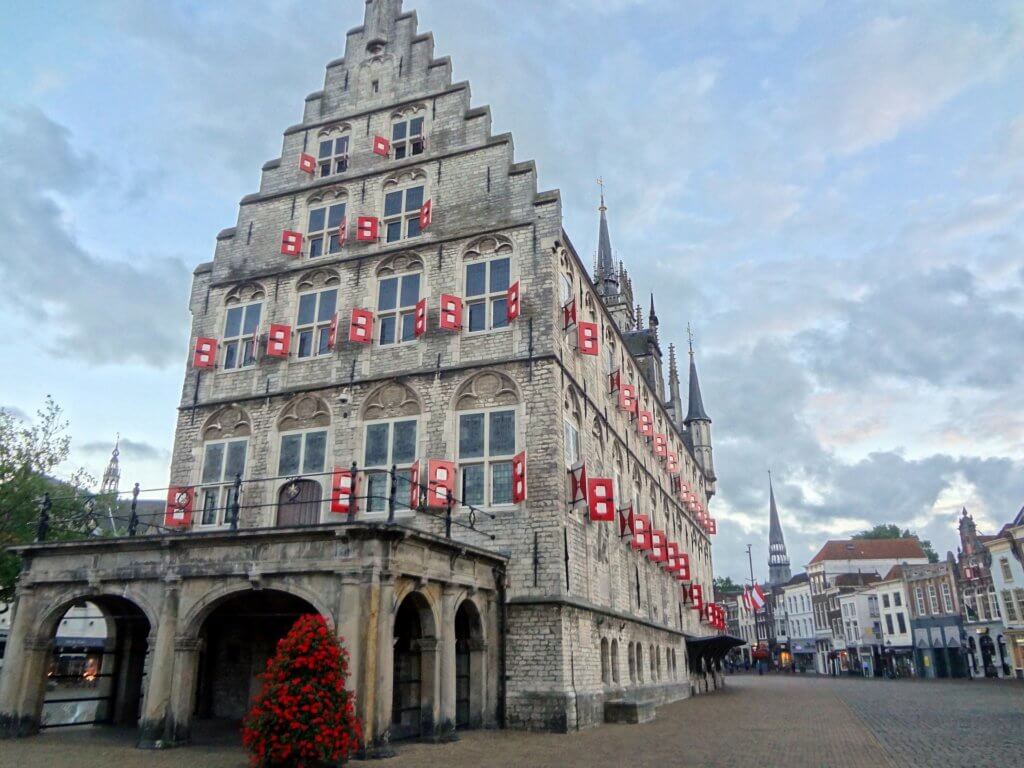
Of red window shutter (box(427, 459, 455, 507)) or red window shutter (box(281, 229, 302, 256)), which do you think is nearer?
red window shutter (box(427, 459, 455, 507))

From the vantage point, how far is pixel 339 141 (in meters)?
26.2

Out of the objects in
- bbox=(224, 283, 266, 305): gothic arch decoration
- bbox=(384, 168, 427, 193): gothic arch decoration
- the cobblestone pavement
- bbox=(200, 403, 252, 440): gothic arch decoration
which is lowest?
the cobblestone pavement

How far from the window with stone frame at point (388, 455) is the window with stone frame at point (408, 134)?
31.3ft

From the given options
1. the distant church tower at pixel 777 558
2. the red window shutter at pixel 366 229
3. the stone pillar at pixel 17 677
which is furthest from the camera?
the distant church tower at pixel 777 558

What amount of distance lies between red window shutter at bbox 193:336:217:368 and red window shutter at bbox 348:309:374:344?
5124 mm

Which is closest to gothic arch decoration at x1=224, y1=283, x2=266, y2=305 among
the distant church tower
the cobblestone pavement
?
the cobblestone pavement

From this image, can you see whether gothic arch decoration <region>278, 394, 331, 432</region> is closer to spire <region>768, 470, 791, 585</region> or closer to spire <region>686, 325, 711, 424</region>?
spire <region>686, 325, 711, 424</region>

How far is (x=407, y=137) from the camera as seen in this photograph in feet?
82.7

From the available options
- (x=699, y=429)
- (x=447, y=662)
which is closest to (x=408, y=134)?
(x=447, y=662)

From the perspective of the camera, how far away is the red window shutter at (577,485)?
2030 centimetres

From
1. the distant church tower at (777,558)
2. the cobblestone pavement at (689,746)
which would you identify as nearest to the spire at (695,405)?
the cobblestone pavement at (689,746)

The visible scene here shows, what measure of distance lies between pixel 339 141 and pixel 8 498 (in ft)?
59.8

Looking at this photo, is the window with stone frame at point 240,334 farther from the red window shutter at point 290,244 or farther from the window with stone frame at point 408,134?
the window with stone frame at point 408,134

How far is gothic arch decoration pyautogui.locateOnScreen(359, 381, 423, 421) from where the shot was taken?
21562 millimetres
